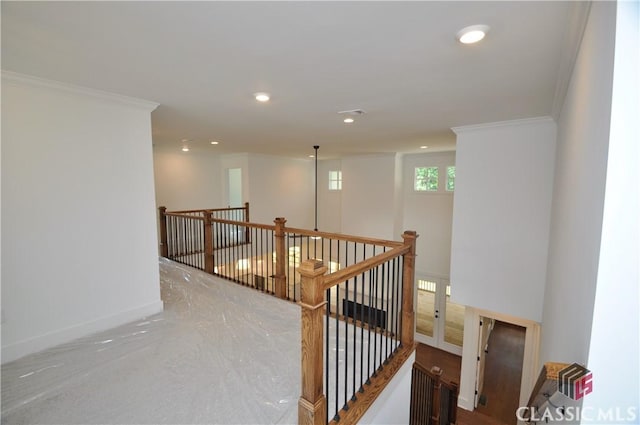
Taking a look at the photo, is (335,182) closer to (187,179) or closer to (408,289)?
(187,179)

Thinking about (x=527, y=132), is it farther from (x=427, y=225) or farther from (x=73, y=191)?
(x=73, y=191)

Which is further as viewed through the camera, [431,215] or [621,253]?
[431,215]

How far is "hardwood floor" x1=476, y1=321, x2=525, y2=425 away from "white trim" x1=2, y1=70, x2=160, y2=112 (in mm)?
7056

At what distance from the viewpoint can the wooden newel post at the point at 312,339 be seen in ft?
4.98

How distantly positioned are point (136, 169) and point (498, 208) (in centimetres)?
445

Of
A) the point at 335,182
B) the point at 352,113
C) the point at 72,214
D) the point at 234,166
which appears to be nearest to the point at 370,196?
the point at 335,182

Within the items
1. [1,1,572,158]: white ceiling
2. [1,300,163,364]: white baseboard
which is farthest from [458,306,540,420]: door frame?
[1,300,163,364]: white baseboard

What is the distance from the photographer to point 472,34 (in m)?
1.59

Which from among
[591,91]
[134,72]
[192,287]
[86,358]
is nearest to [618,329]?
[591,91]

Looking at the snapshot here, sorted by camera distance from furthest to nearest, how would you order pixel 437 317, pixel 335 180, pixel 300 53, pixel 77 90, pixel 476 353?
pixel 335 180
pixel 437 317
pixel 476 353
pixel 77 90
pixel 300 53

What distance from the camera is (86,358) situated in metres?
2.27

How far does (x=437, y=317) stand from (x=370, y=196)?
3575 millimetres

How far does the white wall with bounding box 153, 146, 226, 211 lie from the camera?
645 centimetres

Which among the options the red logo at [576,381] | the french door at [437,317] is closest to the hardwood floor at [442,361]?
the french door at [437,317]
